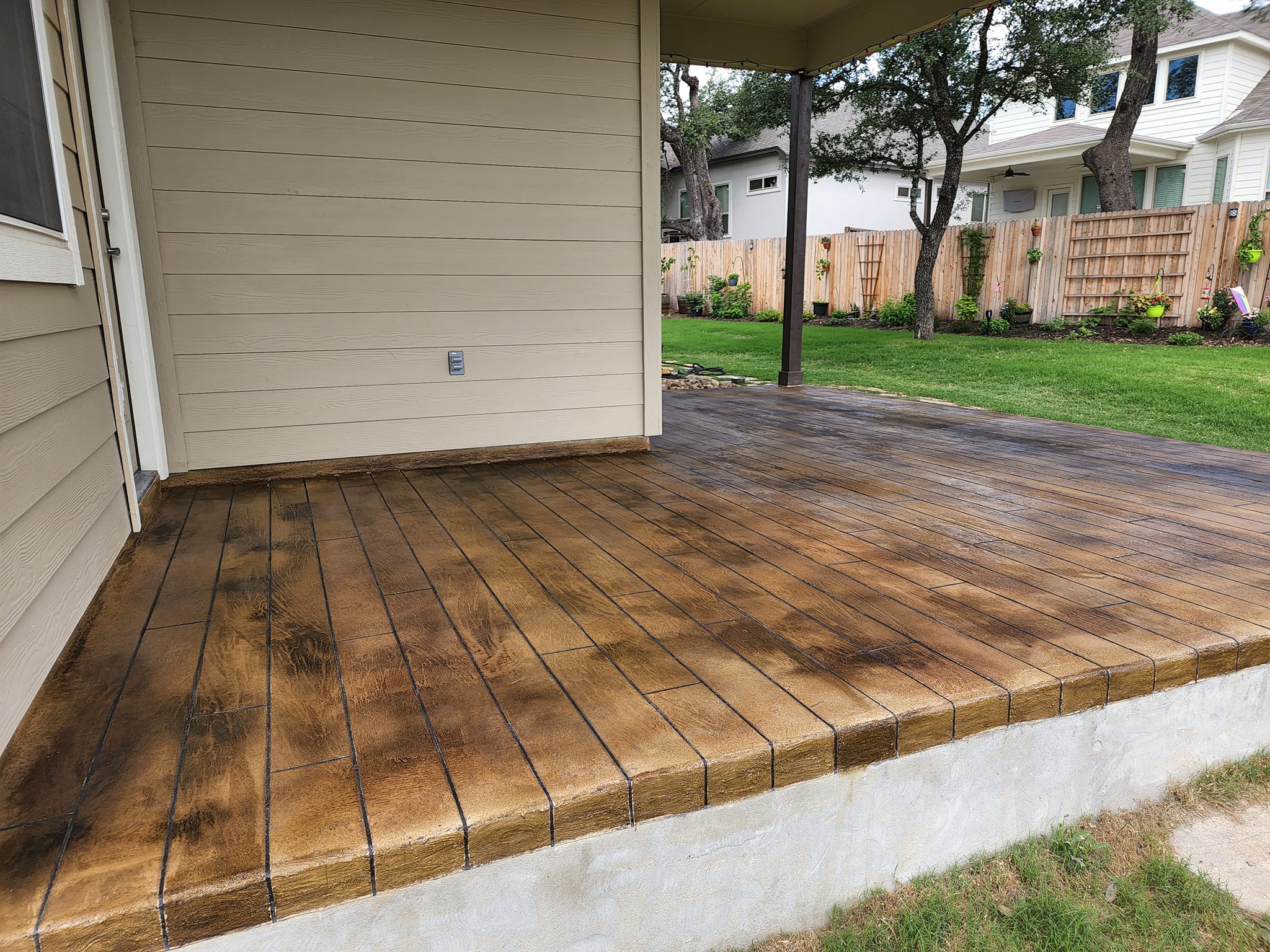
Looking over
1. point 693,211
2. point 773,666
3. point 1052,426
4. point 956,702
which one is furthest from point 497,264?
point 693,211

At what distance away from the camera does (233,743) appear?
1.36m

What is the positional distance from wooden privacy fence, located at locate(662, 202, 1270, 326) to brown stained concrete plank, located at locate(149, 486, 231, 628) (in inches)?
378

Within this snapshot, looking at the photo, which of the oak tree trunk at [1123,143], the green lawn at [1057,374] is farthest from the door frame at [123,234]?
the oak tree trunk at [1123,143]

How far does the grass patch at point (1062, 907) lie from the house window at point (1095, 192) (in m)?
13.6

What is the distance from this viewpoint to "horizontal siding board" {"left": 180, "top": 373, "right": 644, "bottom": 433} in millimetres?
3250

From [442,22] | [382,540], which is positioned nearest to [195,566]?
[382,540]

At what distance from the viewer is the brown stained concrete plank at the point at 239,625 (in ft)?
5.06

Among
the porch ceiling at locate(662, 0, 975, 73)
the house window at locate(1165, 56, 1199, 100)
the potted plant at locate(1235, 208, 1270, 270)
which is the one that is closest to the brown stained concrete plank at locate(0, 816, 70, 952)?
the porch ceiling at locate(662, 0, 975, 73)

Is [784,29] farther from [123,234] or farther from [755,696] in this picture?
[755,696]

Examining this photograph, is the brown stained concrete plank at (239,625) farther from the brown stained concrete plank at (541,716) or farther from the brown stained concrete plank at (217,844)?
the brown stained concrete plank at (541,716)

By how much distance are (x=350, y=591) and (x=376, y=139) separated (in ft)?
6.66

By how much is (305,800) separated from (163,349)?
2.49 meters

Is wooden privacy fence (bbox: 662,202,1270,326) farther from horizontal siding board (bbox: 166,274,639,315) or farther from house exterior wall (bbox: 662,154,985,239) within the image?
horizontal siding board (bbox: 166,274,639,315)

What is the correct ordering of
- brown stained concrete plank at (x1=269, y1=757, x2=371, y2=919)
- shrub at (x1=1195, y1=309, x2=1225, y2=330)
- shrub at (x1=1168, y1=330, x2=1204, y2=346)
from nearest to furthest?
brown stained concrete plank at (x1=269, y1=757, x2=371, y2=919) → shrub at (x1=1168, y1=330, x2=1204, y2=346) → shrub at (x1=1195, y1=309, x2=1225, y2=330)
